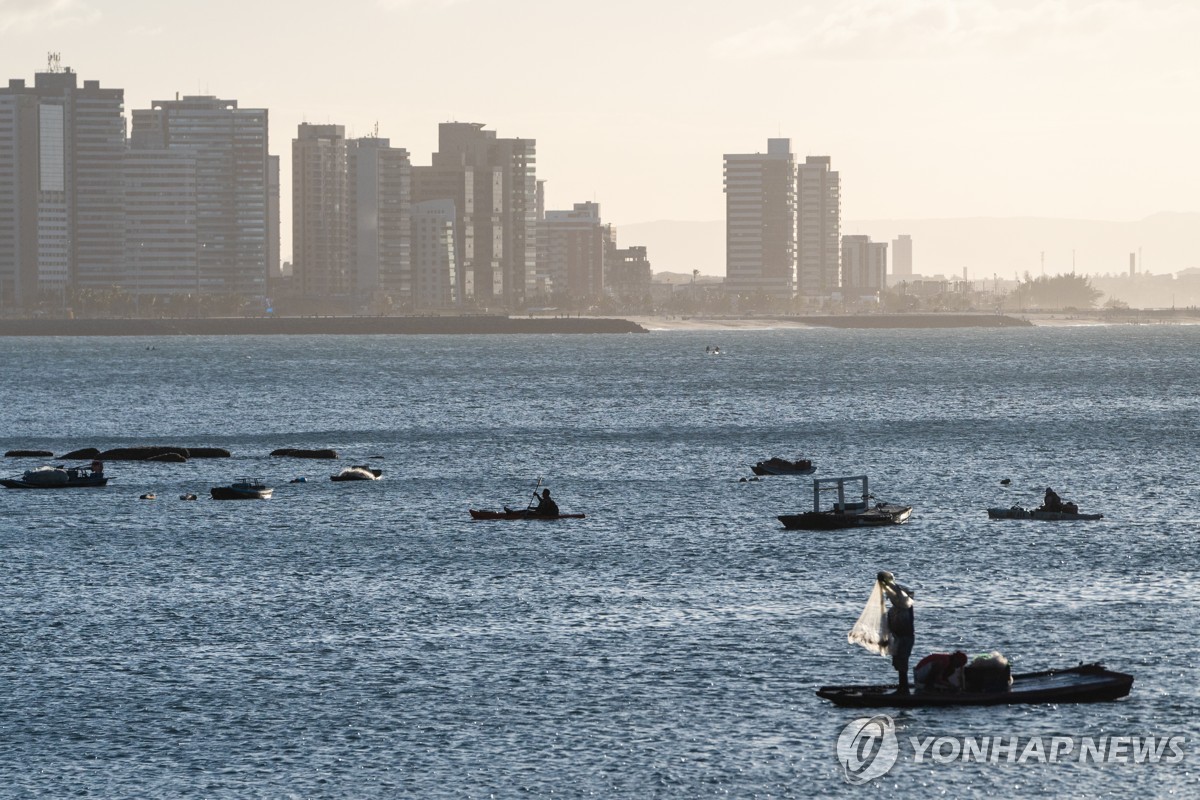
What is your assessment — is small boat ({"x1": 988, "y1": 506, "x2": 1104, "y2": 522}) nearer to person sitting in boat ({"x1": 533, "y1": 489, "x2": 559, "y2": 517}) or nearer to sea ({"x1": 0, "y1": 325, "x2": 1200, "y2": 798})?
sea ({"x1": 0, "y1": 325, "x2": 1200, "y2": 798})

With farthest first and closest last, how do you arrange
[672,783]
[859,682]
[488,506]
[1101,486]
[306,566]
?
1. [1101,486]
2. [488,506]
3. [306,566]
4. [859,682]
5. [672,783]

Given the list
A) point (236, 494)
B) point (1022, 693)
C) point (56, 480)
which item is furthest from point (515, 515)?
point (1022, 693)

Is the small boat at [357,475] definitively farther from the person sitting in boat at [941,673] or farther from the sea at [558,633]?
the person sitting in boat at [941,673]

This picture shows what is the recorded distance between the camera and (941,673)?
52594mm

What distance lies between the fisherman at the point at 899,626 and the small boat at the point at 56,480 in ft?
239

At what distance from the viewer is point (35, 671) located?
5878 centimetres

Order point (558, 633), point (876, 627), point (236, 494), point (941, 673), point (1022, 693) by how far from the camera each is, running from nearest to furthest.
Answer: point (1022, 693) → point (876, 627) → point (941, 673) → point (558, 633) → point (236, 494)

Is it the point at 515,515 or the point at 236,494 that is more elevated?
the point at 236,494

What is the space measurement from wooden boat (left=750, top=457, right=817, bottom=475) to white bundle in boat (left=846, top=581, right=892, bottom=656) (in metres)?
70.5

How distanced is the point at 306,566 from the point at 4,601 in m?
14.0

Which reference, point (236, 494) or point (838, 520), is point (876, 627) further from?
point (236, 494)

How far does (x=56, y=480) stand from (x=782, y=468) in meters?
47.1

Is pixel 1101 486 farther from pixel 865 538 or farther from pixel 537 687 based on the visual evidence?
pixel 537 687

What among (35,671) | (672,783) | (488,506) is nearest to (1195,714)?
(672,783)
